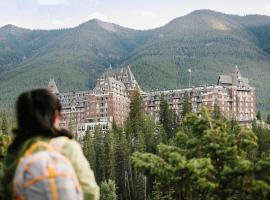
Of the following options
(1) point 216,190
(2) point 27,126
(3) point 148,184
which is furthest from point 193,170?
(3) point 148,184

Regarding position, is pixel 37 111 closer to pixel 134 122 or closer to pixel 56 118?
pixel 56 118

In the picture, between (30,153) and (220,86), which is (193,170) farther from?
(220,86)

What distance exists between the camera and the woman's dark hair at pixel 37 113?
21.7 ft

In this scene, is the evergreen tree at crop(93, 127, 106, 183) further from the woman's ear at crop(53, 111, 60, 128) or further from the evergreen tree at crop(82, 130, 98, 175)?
the woman's ear at crop(53, 111, 60, 128)

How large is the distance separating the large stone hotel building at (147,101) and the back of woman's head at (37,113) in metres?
136

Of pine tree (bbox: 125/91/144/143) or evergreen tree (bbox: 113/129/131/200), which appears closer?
evergreen tree (bbox: 113/129/131/200)

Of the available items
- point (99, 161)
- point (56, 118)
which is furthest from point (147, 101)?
point (56, 118)

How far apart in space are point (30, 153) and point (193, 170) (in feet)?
25.8

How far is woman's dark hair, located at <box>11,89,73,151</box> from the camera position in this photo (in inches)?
261

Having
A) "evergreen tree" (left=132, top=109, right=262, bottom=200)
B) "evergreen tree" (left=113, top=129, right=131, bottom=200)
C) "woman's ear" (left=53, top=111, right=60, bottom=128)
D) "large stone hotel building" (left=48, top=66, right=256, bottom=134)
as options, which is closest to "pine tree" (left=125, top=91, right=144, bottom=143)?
"evergreen tree" (left=113, top=129, right=131, bottom=200)

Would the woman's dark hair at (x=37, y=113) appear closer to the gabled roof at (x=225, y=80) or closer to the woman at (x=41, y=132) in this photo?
the woman at (x=41, y=132)

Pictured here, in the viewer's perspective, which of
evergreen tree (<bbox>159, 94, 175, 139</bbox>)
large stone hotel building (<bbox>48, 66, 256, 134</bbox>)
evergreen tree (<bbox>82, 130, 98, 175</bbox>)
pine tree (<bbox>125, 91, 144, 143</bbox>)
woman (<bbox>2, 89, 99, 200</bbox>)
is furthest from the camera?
large stone hotel building (<bbox>48, 66, 256, 134</bbox>)

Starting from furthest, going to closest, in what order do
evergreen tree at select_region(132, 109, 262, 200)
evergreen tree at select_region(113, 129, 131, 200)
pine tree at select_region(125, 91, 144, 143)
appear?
pine tree at select_region(125, 91, 144, 143) → evergreen tree at select_region(113, 129, 131, 200) → evergreen tree at select_region(132, 109, 262, 200)

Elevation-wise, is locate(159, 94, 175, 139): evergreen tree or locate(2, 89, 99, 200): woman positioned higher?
locate(2, 89, 99, 200): woman
